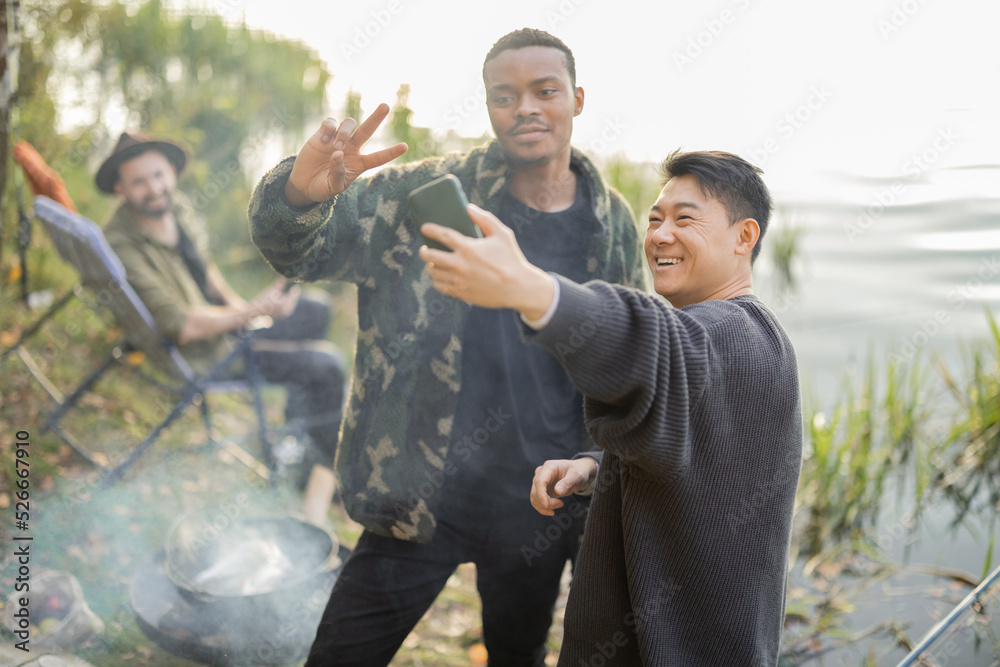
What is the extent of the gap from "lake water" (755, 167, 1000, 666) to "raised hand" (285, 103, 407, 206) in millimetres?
3229

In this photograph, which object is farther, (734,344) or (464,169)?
(464,169)

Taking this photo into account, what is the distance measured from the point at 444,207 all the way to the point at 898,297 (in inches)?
294

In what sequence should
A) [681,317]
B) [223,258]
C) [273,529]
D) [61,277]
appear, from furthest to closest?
[223,258] < [61,277] < [273,529] < [681,317]

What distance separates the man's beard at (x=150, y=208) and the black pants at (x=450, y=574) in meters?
3.16

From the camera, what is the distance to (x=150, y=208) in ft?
14.4

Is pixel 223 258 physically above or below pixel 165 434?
above

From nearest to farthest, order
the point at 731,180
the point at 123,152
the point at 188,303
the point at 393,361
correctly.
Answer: the point at 731,180 < the point at 393,361 < the point at 123,152 < the point at 188,303

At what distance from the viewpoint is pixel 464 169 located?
91.4 inches

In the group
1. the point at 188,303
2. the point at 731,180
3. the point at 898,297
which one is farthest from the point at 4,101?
the point at 898,297

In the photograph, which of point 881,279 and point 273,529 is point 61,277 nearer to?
point 273,529

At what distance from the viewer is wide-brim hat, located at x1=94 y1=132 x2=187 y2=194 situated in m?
4.30

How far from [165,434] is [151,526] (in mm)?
1104

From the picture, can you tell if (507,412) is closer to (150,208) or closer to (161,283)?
(161,283)

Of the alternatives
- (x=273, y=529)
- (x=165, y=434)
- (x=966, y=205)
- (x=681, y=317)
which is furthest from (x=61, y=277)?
(x=966, y=205)
